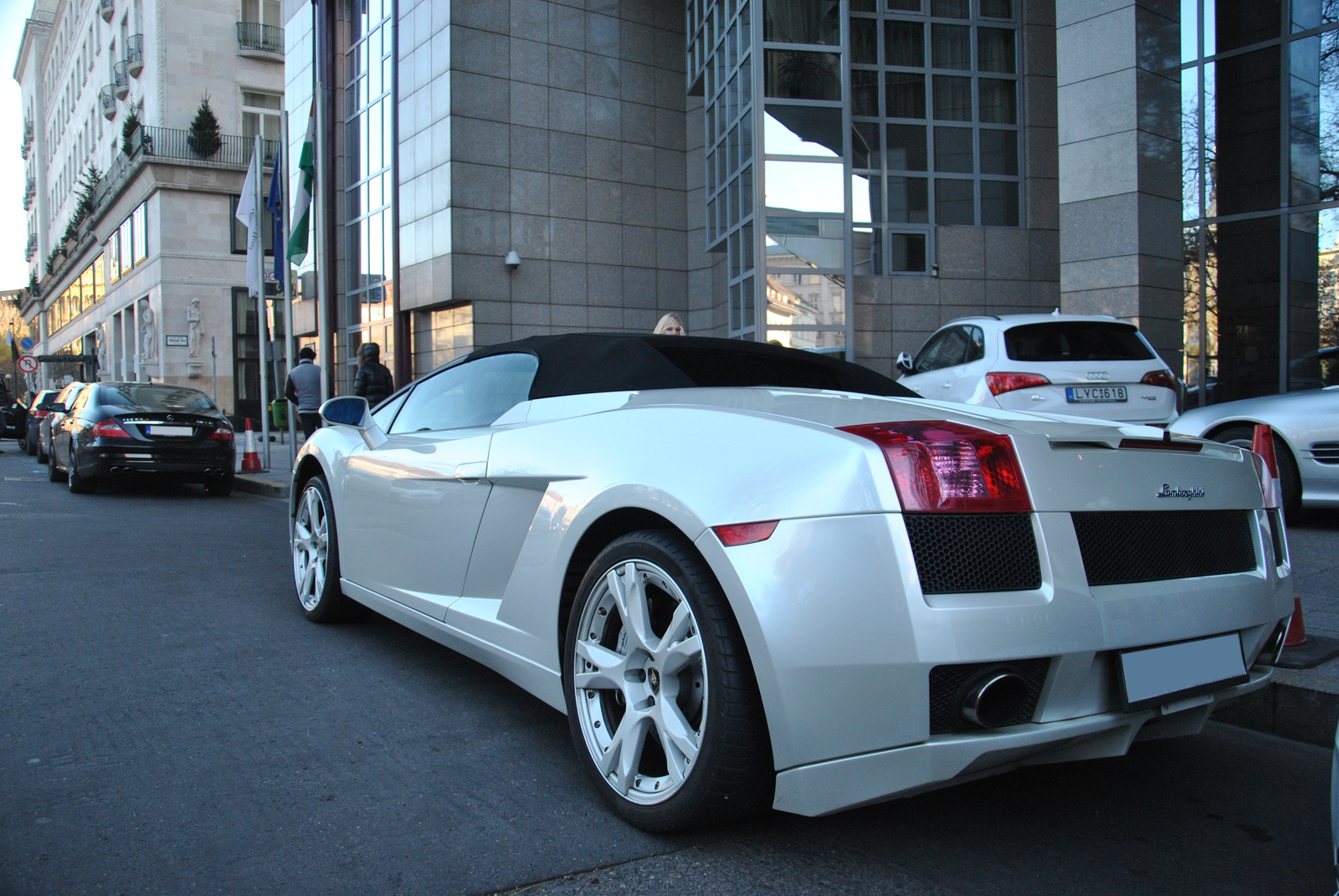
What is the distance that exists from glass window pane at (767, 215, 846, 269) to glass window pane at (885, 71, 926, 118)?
8.96 feet

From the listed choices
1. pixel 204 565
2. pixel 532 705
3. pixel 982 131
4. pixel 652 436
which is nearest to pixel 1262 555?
pixel 652 436

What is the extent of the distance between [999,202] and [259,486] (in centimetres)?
1181

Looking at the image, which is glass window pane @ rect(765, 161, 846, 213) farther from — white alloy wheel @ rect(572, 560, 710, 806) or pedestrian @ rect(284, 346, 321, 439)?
white alloy wheel @ rect(572, 560, 710, 806)

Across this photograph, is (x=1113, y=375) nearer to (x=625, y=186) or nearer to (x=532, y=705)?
(x=532, y=705)

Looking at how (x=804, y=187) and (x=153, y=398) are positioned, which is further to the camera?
(x=804, y=187)

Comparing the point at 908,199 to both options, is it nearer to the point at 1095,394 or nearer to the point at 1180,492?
the point at 1095,394

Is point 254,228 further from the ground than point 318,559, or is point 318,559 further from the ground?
point 254,228

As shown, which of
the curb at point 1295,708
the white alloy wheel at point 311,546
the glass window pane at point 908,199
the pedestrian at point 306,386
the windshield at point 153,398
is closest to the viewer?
the curb at point 1295,708

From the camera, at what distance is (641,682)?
2.45 metres

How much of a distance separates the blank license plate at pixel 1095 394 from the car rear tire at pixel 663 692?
19.3ft

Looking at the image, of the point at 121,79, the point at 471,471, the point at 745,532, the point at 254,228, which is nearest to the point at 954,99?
the point at 254,228

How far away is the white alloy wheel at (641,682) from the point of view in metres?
2.29

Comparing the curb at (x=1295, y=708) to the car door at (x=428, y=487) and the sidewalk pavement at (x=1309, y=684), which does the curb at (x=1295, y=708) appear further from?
the car door at (x=428, y=487)

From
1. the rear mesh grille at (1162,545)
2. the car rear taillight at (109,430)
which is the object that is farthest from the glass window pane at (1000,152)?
the rear mesh grille at (1162,545)
